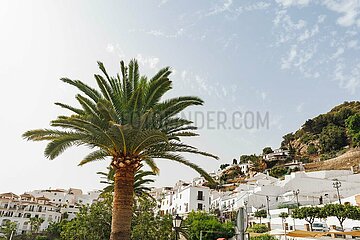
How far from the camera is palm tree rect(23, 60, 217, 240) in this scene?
969cm

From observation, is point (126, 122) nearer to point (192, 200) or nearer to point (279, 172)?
point (192, 200)

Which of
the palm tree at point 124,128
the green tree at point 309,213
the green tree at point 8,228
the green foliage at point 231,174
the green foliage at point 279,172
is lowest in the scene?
the green tree at point 8,228

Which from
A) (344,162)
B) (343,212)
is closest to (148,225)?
(343,212)

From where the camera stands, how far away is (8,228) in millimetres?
57875

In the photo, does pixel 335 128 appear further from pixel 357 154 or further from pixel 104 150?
pixel 104 150

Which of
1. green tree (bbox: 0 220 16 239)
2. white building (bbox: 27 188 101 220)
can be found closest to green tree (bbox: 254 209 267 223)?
green tree (bbox: 0 220 16 239)

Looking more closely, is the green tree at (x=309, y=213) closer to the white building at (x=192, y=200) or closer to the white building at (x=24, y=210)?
the white building at (x=192, y=200)

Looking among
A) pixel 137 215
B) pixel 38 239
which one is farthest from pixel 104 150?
pixel 38 239

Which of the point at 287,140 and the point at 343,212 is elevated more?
the point at 287,140

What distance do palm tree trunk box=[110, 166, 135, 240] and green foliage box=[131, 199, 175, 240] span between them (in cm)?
1118

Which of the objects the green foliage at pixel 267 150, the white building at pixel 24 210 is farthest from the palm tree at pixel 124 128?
the green foliage at pixel 267 150

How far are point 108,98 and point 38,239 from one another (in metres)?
54.6

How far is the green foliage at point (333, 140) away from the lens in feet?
276

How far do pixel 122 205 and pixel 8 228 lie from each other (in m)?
60.4
